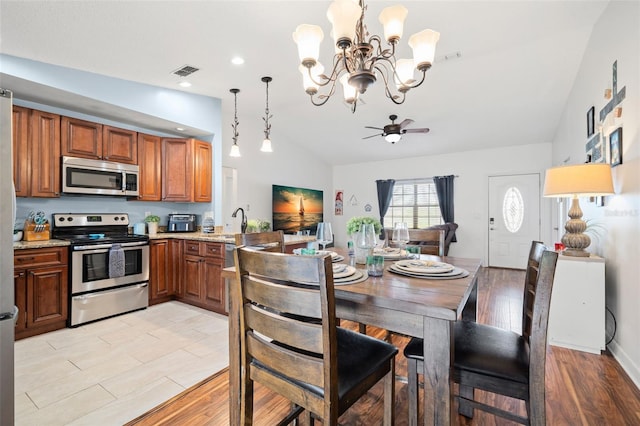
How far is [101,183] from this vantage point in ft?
11.6

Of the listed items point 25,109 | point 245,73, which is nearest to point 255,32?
point 245,73

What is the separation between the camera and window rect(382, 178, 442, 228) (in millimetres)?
7164

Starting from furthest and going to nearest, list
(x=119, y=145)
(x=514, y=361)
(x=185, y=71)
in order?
1. (x=119, y=145)
2. (x=185, y=71)
3. (x=514, y=361)

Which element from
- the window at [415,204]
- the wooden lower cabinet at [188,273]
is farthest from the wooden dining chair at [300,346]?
the window at [415,204]

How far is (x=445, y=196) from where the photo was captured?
22.4 feet

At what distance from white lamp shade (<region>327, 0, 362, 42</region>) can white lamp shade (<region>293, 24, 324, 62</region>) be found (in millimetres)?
158

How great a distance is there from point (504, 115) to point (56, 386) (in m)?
6.53

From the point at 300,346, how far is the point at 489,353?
0.90 metres

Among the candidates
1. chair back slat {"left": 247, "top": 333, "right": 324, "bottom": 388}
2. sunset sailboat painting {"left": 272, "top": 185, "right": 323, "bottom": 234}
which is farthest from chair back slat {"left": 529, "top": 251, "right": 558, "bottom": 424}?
sunset sailboat painting {"left": 272, "top": 185, "right": 323, "bottom": 234}

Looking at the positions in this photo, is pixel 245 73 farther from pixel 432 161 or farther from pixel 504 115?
pixel 432 161

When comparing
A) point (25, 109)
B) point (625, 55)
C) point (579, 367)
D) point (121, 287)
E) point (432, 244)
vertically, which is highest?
point (625, 55)

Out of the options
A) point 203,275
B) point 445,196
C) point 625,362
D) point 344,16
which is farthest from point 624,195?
point 445,196

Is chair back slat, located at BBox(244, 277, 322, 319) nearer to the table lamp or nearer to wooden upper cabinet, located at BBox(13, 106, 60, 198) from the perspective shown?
the table lamp

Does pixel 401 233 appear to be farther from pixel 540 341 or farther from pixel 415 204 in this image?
pixel 415 204
